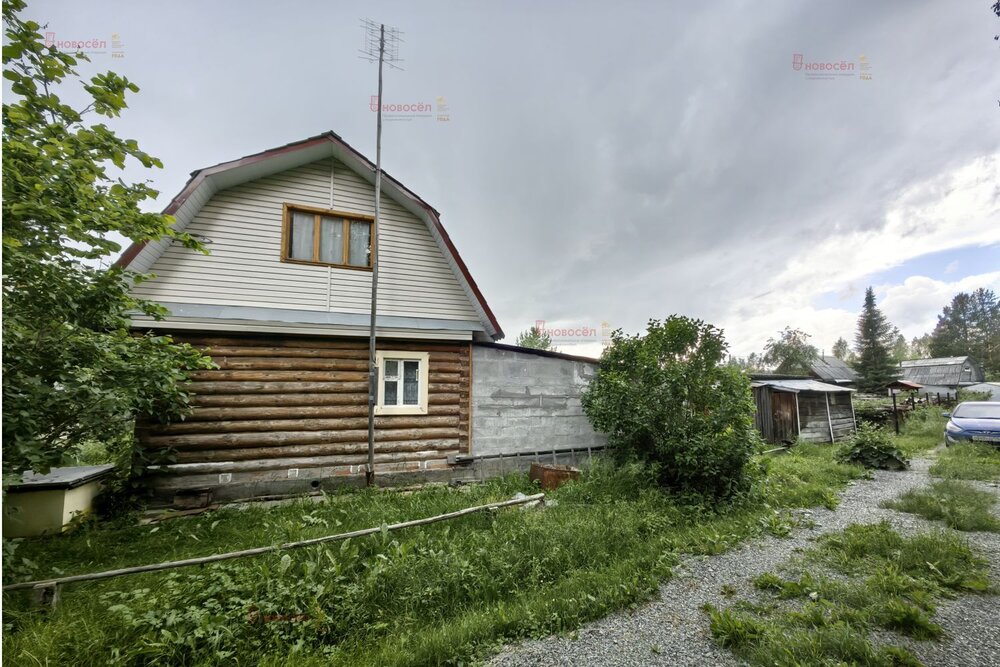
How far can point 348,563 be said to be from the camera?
4281 mm

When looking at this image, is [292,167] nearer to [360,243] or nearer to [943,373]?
[360,243]

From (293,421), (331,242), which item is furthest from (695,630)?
(331,242)

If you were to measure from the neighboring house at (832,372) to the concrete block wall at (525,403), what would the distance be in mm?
39680

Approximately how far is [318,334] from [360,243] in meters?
2.21

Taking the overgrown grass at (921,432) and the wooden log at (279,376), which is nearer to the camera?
the wooden log at (279,376)

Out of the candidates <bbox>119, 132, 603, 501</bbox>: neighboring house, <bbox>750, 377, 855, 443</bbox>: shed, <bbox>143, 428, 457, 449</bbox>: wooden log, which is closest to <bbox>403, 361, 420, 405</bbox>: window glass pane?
<bbox>119, 132, 603, 501</bbox>: neighboring house

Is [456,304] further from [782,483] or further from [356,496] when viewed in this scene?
[782,483]

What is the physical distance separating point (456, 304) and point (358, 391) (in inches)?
113

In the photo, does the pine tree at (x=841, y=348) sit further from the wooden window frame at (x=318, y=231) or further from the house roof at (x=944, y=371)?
the wooden window frame at (x=318, y=231)

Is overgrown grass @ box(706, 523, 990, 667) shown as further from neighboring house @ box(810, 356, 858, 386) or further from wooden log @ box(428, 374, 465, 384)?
neighboring house @ box(810, 356, 858, 386)

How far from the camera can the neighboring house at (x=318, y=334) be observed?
22.5 ft

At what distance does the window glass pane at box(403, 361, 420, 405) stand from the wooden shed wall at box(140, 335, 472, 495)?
1.04 ft

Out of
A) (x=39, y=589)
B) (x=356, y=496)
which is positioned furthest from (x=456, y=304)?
(x=39, y=589)

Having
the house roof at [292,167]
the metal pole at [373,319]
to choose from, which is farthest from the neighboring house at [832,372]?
the metal pole at [373,319]
